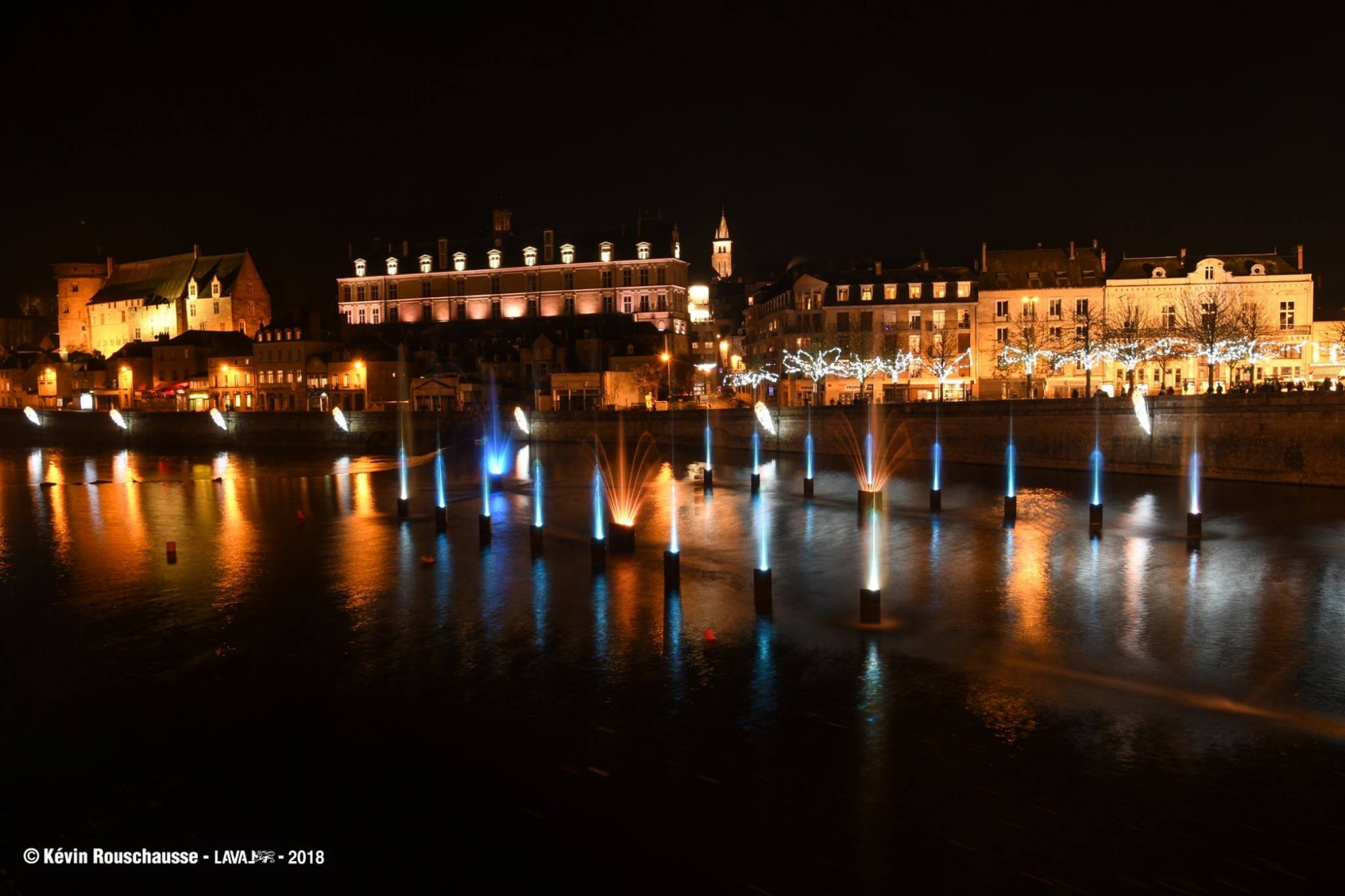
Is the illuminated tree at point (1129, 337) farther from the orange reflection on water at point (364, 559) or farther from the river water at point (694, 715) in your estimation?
the orange reflection on water at point (364, 559)

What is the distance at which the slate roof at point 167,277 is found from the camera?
110 metres

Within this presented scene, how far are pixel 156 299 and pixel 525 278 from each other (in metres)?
44.9

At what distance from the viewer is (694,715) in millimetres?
12734

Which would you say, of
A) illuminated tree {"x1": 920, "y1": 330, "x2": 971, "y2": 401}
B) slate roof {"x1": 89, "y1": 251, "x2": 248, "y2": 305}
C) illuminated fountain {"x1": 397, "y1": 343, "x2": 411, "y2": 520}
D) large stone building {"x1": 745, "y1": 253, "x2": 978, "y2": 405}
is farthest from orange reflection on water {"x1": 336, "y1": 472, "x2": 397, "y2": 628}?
slate roof {"x1": 89, "y1": 251, "x2": 248, "y2": 305}

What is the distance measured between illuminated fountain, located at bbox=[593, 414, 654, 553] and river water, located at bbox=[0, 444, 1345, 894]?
4.18 ft

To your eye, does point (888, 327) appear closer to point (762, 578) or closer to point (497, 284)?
point (497, 284)

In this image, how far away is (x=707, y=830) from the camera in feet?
31.5

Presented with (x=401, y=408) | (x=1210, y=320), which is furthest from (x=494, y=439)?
(x=1210, y=320)

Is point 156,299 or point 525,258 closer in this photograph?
point 525,258

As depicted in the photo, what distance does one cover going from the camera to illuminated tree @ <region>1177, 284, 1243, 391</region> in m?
48.6

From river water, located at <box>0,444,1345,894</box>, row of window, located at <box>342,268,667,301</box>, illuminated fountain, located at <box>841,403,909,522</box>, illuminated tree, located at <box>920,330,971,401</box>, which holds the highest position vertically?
row of window, located at <box>342,268,667,301</box>

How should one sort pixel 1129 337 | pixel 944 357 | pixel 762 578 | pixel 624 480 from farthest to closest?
1. pixel 944 357
2. pixel 1129 337
3. pixel 624 480
4. pixel 762 578

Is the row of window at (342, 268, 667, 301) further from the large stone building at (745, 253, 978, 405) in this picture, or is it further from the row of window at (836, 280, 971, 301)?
the row of window at (836, 280, 971, 301)

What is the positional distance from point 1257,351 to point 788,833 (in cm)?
5417
